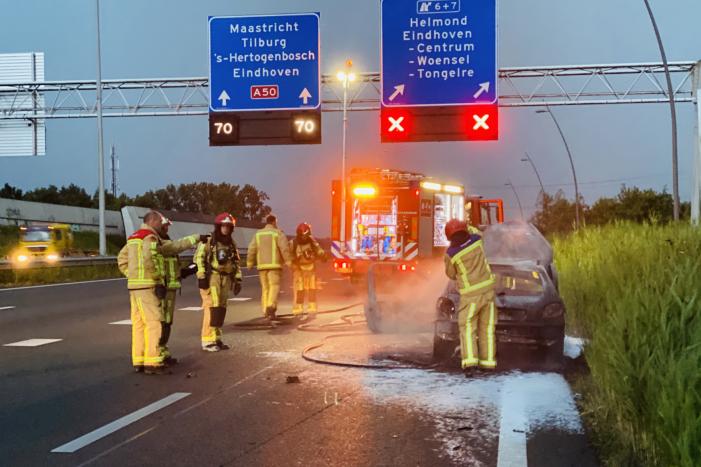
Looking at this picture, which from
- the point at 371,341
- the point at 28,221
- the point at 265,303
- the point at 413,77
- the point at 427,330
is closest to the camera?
the point at 371,341

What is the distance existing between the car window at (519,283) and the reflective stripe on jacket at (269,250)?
203 inches

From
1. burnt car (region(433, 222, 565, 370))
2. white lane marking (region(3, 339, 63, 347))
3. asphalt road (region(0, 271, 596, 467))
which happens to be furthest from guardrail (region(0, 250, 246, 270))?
burnt car (region(433, 222, 565, 370))

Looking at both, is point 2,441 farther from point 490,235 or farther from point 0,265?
point 0,265

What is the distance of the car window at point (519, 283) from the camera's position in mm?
9528

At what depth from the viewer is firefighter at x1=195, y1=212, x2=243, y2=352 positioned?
1058 cm

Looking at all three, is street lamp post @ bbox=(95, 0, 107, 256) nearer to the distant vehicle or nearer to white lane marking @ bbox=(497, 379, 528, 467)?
the distant vehicle

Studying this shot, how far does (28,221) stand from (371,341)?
42662 mm

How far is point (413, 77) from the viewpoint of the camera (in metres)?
21.3

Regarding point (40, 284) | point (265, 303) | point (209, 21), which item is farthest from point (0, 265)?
point (265, 303)

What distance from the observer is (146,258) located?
905 cm

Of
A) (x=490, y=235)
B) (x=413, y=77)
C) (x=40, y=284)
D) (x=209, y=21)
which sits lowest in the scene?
(x=40, y=284)

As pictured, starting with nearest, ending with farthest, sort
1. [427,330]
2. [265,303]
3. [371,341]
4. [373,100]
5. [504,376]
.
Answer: [504,376] < [371,341] < [427,330] < [265,303] < [373,100]

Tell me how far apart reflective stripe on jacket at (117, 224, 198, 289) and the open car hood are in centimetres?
554

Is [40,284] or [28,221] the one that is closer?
[40,284]
